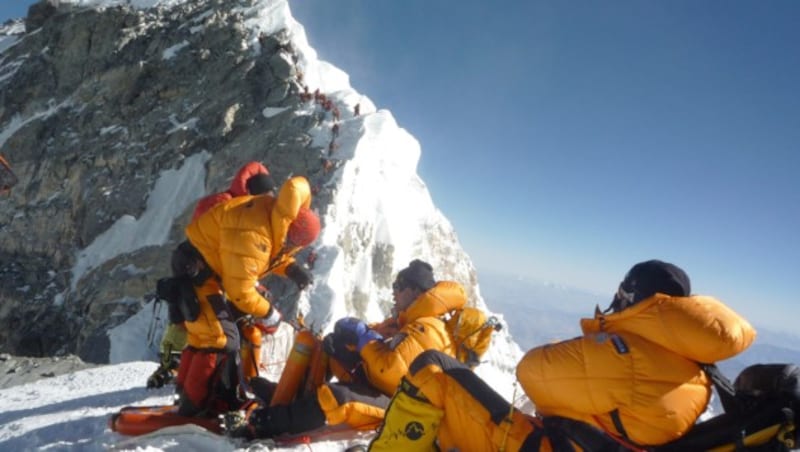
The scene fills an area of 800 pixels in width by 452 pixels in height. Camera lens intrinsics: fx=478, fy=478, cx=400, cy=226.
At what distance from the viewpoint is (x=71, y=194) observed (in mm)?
26750

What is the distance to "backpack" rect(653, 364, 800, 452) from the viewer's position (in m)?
2.20

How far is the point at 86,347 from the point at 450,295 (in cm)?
2062

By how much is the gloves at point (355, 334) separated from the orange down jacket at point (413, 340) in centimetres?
14

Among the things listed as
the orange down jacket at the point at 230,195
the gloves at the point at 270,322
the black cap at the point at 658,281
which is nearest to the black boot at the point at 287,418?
the gloves at the point at 270,322

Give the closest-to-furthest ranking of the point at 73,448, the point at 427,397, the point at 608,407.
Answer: the point at 608,407 → the point at 427,397 → the point at 73,448

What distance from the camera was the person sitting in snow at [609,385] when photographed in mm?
2289

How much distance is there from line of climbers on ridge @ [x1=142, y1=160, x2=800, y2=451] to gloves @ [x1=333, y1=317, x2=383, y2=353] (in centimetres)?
1

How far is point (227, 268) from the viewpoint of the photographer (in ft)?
13.5

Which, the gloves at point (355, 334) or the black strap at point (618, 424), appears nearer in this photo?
the black strap at point (618, 424)

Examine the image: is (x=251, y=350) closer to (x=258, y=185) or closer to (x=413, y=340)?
(x=258, y=185)

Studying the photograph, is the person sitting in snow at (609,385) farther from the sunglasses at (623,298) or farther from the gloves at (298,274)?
the gloves at (298,274)

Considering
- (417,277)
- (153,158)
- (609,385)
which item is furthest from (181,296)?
(153,158)

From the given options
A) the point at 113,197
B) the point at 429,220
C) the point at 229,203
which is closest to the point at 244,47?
the point at 113,197

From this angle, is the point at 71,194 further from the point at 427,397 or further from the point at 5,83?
the point at 427,397
